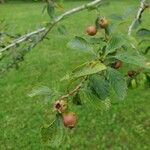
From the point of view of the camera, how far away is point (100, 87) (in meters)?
1.74

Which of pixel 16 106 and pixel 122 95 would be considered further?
pixel 16 106

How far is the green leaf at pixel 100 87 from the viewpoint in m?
1.74

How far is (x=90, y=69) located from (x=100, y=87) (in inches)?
8.3

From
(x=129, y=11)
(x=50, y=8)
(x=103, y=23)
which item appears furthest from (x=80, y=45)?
(x=50, y=8)

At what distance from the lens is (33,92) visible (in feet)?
6.04

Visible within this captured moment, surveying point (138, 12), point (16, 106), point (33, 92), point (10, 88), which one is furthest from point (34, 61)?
point (33, 92)

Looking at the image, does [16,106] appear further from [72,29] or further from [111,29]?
[72,29]

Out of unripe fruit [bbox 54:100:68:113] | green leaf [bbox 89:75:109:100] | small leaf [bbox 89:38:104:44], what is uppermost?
unripe fruit [bbox 54:100:68:113]

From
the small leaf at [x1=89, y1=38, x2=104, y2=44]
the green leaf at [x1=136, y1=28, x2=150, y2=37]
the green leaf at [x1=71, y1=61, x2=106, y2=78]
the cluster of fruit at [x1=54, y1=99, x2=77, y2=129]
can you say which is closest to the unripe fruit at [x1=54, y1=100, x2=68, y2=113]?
the cluster of fruit at [x1=54, y1=99, x2=77, y2=129]

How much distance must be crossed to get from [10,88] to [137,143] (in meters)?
3.95

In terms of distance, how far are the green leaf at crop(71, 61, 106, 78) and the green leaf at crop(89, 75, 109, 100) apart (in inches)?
5.5

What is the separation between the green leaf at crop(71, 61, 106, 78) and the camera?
152cm

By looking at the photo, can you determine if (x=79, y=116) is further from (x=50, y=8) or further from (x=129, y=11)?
(x=129, y=11)

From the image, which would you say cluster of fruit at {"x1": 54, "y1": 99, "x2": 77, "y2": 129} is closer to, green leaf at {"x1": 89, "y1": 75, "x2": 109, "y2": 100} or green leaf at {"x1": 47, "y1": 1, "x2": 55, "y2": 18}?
green leaf at {"x1": 89, "y1": 75, "x2": 109, "y2": 100}
